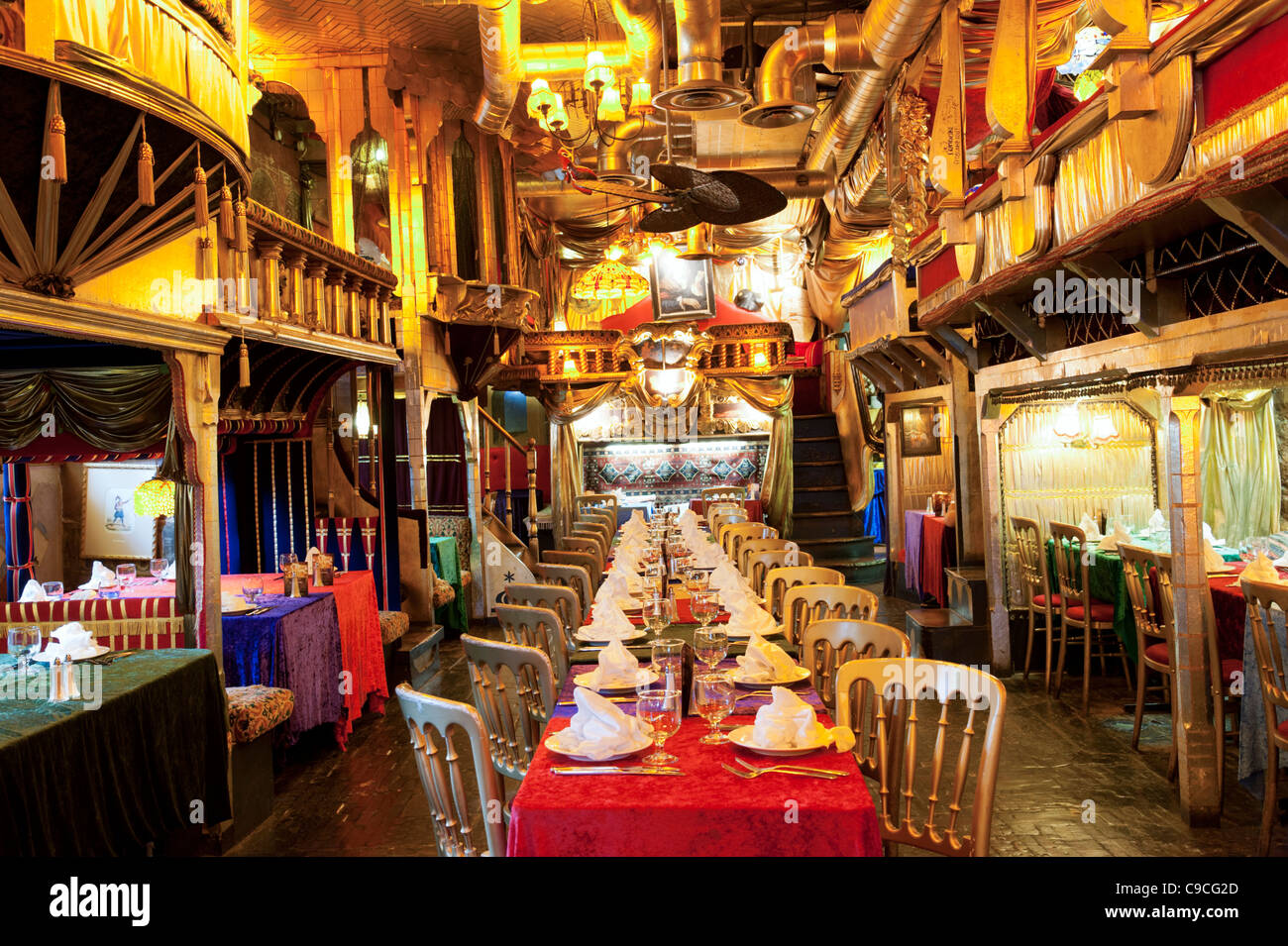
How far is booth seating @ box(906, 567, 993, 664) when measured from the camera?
24.7 feet

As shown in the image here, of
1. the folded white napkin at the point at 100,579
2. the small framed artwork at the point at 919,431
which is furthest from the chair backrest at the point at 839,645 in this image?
the small framed artwork at the point at 919,431

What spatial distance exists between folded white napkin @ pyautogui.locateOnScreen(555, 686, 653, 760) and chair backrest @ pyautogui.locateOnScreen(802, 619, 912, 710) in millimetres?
1019

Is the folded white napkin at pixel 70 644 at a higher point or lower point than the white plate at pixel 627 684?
higher

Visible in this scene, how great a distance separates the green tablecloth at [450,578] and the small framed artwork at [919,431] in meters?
5.45

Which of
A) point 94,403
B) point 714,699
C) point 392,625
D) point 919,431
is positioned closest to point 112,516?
point 392,625

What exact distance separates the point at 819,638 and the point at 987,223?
3.52 meters

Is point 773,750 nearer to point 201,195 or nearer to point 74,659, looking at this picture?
point 74,659

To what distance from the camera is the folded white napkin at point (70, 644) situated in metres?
3.94

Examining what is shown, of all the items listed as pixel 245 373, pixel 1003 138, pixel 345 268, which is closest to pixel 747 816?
pixel 245 373

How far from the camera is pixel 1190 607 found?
442 centimetres

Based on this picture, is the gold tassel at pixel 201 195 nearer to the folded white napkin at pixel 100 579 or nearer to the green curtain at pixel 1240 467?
the folded white napkin at pixel 100 579

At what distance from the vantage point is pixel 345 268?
7039 millimetres

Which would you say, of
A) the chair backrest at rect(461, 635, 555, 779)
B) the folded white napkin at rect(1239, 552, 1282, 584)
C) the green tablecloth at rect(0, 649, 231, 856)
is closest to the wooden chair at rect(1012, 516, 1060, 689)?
the folded white napkin at rect(1239, 552, 1282, 584)
